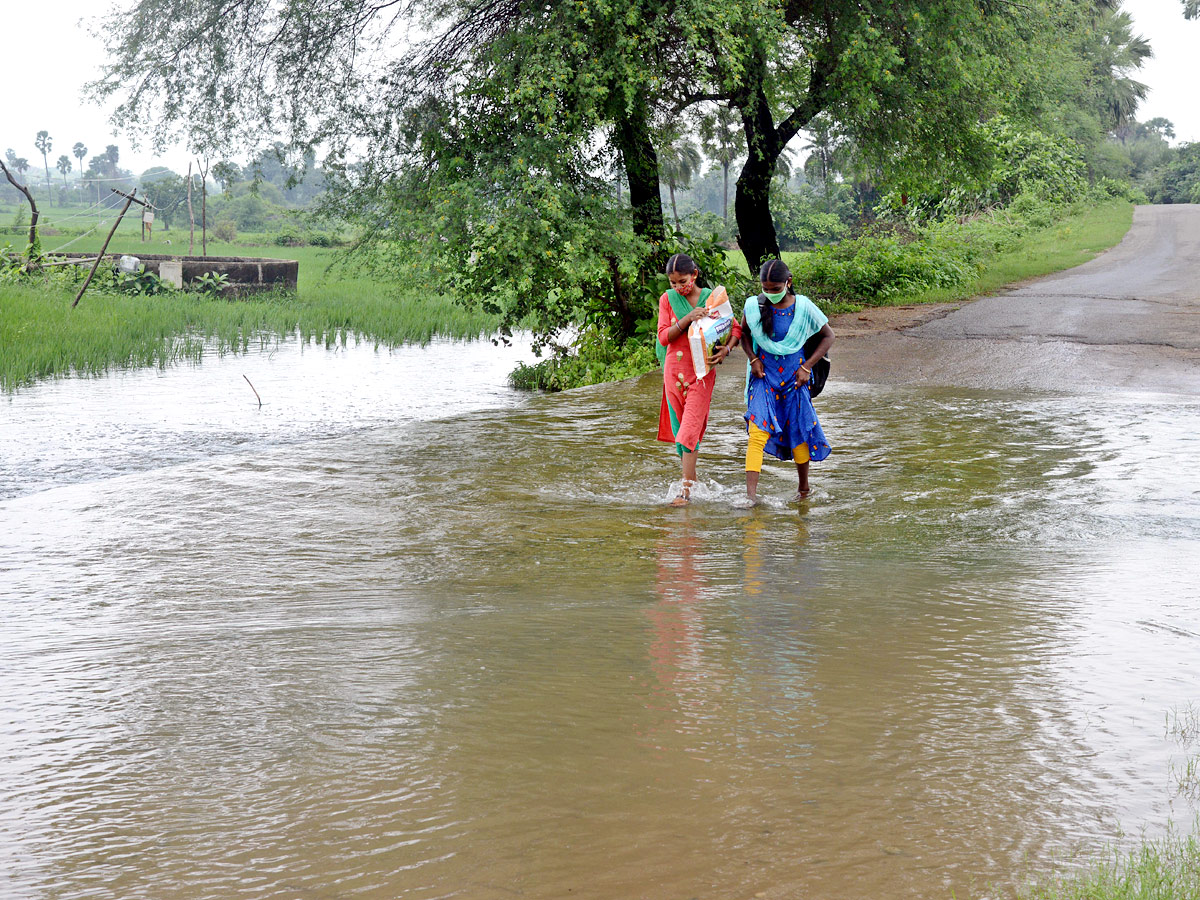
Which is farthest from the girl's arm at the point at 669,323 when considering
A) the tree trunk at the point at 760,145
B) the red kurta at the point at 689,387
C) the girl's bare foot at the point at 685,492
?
the tree trunk at the point at 760,145

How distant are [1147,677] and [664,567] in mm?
2416

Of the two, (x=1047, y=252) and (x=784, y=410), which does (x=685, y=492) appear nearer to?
(x=784, y=410)

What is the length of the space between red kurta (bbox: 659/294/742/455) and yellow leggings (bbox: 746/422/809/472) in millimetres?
361

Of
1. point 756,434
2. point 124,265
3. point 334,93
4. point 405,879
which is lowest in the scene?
point 405,879

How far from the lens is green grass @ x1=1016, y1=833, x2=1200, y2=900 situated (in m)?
2.51

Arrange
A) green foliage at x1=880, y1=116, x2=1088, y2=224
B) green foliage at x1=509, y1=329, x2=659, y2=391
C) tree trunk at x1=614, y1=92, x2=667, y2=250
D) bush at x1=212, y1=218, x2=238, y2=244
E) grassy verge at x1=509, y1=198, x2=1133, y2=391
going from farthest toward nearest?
1. bush at x1=212, y1=218, x2=238, y2=244
2. green foliage at x1=880, y1=116, x2=1088, y2=224
3. grassy verge at x1=509, y1=198, x2=1133, y2=391
4. green foliage at x1=509, y1=329, x2=659, y2=391
5. tree trunk at x1=614, y1=92, x2=667, y2=250

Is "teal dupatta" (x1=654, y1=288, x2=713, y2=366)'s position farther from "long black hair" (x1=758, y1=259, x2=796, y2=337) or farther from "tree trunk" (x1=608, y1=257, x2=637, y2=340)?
"tree trunk" (x1=608, y1=257, x2=637, y2=340)

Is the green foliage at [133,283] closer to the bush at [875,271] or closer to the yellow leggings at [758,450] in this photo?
the bush at [875,271]

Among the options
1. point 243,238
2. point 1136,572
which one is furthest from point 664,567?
point 243,238

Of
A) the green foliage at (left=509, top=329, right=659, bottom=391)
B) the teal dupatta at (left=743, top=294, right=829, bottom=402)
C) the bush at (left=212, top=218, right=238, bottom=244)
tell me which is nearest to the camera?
the teal dupatta at (left=743, top=294, right=829, bottom=402)

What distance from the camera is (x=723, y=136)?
19.3 meters

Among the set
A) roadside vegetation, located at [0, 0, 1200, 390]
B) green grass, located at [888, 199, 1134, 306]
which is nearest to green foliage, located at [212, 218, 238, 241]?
roadside vegetation, located at [0, 0, 1200, 390]

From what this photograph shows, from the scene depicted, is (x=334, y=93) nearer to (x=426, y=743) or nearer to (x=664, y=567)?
(x=664, y=567)

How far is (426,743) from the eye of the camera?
A: 11.2 feet
